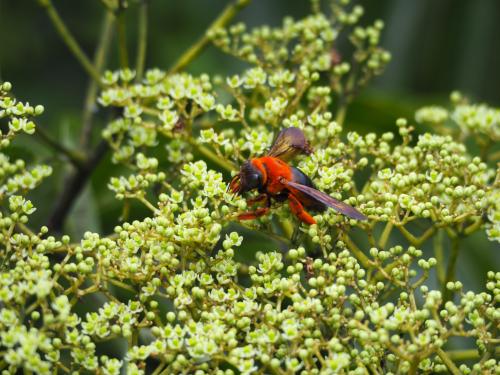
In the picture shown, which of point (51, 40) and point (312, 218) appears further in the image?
point (51, 40)

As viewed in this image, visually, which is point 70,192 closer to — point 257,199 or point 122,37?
point 122,37

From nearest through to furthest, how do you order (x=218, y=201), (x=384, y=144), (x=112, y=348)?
(x=218, y=201) → (x=384, y=144) → (x=112, y=348)

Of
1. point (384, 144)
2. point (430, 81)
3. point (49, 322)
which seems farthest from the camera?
point (430, 81)

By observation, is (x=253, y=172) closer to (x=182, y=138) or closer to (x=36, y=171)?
(x=182, y=138)

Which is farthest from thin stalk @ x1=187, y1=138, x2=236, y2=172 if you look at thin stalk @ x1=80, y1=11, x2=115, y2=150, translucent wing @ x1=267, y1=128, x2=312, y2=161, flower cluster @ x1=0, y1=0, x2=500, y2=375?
thin stalk @ x1=80, y1=11, x2=115, y2=150

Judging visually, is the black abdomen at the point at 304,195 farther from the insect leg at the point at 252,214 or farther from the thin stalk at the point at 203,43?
the thin stalk at the point at 203,43

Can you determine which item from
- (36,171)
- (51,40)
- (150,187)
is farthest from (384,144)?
(51,40)

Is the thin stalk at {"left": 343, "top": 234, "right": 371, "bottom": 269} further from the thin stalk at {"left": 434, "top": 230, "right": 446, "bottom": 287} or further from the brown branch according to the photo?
the brown branch
